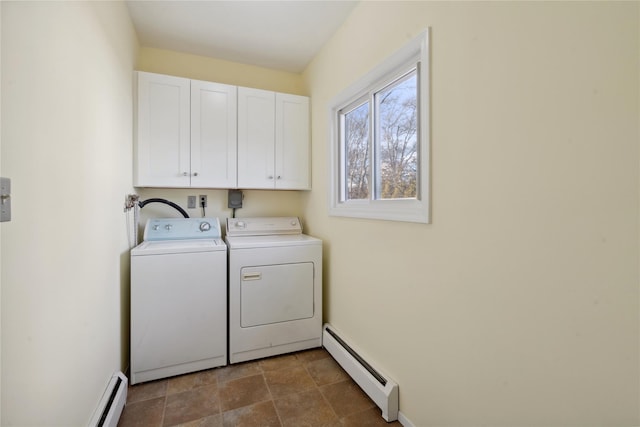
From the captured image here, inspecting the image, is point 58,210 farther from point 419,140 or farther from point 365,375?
point 365,375

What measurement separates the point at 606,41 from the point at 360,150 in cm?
141

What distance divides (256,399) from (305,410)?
308 mm

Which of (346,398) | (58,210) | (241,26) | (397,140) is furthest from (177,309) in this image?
(241,26)

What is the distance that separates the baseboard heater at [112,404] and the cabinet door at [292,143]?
1.71 metres

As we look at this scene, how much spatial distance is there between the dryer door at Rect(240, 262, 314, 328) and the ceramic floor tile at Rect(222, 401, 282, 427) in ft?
1.89

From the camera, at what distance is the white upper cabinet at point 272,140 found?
96.7 inches

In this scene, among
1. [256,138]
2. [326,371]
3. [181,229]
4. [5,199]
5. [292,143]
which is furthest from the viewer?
[292,143]

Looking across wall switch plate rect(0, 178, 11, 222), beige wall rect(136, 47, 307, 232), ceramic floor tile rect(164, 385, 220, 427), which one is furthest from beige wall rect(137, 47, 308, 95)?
ceramic floor tile rect(164, 385, 220, 427)

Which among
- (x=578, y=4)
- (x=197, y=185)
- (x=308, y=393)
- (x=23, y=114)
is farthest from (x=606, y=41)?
(x=197, y=185)

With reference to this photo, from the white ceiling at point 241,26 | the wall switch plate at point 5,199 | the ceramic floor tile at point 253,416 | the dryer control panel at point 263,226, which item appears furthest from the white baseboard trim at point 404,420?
the white ceiling at point 241,26

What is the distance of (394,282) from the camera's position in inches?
62.0

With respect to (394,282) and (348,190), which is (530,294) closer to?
(394,282)

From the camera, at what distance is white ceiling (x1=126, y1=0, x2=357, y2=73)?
1927 mm

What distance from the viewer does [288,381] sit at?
186 centimetres
